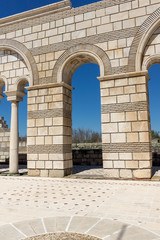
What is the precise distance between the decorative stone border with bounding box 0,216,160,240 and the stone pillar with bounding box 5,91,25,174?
6.45 metres

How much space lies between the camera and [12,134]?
390 inches

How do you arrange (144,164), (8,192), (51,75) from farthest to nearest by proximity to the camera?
1. (51,75)
2. (144,164)
3. (8,192)

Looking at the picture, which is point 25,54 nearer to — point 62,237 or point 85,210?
point 85,210

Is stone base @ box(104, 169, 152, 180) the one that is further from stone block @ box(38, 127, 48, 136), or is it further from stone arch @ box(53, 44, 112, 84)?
stone arch @ box(53, 44, 112, 84)

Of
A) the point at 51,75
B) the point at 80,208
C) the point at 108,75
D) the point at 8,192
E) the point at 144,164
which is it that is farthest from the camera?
the point at 51,75

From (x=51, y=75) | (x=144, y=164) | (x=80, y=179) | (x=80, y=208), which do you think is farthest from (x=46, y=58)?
(x=80, y=208)

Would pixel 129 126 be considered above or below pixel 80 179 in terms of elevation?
above

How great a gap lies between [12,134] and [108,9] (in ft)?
21.9

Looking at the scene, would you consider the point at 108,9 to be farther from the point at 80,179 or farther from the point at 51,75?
the point at 80,179

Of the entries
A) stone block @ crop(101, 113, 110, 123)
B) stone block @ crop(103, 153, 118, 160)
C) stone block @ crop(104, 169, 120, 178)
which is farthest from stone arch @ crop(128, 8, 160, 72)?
stone block @ crop(104, 169, 120, 178)

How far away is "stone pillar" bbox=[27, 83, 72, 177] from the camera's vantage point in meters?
9.01

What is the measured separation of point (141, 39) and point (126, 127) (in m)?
3.36

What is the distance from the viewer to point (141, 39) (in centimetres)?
829

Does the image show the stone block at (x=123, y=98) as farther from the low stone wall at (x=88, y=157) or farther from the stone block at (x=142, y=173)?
the low stone wall at (x=88, y=157)
